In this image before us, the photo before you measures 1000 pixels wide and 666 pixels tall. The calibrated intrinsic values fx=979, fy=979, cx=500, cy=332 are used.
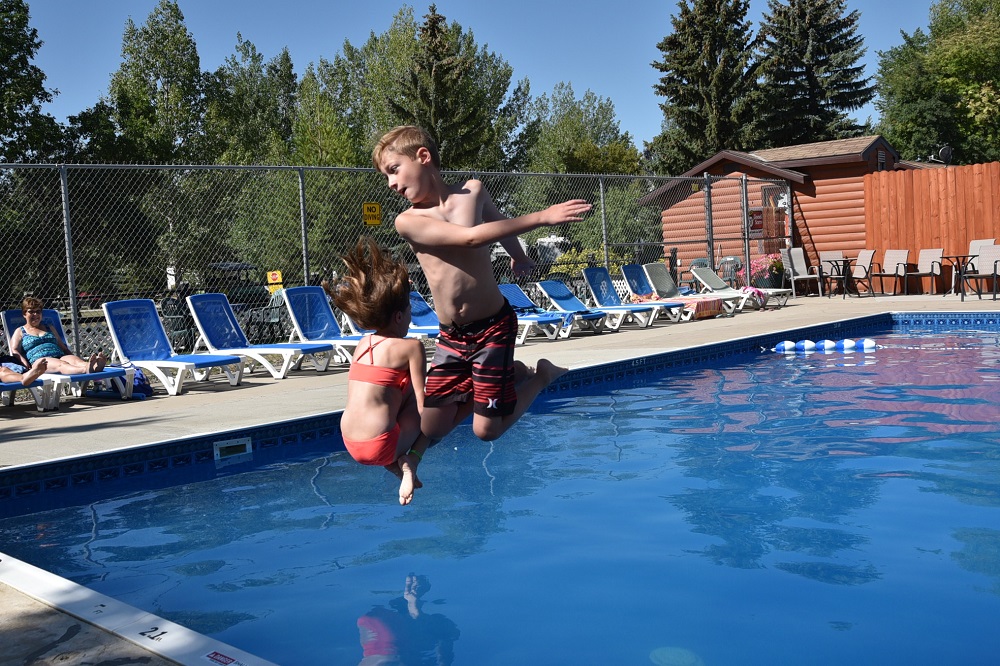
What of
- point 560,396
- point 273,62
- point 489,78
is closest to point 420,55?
point 489,78

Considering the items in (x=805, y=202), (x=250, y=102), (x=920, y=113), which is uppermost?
(x=250, y=102)

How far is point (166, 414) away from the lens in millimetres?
7605

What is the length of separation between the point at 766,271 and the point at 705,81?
20721 mm

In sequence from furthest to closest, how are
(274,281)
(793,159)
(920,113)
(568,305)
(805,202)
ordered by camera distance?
(920,113), (793,159), (805,202), (568,305), (274,281)

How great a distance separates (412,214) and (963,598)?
2690 mm

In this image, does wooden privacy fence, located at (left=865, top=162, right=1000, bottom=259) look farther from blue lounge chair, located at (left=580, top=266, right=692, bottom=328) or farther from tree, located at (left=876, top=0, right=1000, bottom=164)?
tree, located at (left=876, top=0, right=1000, bottom=164)

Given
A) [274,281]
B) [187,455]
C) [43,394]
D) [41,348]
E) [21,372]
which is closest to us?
[187,455]

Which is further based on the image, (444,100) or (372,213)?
(444,100)

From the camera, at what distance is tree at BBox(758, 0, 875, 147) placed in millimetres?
42094

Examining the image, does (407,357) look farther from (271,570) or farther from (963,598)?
(963,598)

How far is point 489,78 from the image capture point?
149ft

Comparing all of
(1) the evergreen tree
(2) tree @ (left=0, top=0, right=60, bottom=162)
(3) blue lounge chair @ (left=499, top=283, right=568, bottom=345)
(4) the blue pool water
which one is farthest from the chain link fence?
(1) the evergreen tree

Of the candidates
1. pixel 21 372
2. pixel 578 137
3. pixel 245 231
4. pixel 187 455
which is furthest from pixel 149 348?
pixel 578 137

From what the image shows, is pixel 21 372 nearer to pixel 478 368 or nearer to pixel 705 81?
pixel 478 368
